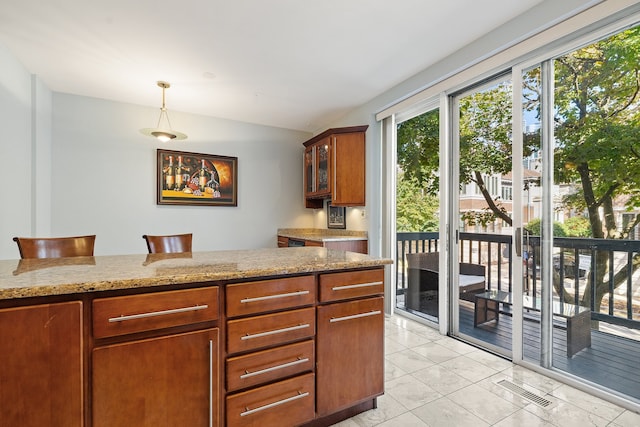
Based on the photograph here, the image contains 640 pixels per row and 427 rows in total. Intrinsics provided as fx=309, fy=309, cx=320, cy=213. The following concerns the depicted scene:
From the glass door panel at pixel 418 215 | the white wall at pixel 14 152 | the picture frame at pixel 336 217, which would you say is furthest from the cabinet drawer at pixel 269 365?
the picture frame at pixel 336 217

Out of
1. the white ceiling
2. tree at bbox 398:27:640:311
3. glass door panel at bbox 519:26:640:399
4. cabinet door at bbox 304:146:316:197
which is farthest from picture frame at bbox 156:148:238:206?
glass door panel at bbox 519:26:640:399

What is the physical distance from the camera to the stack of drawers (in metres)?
1.39

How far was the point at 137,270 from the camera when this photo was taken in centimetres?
137

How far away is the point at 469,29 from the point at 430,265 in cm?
222

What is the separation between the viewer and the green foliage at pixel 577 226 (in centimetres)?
207

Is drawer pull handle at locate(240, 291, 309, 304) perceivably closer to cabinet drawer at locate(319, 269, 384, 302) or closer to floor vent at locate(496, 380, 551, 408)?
cabinet drawer at locate(319, 269, 384, 302)

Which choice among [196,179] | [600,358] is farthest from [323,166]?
[600,358]

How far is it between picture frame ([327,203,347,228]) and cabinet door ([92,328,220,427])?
3140mm

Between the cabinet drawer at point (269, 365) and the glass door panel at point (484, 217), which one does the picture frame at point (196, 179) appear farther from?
the cabinet drawer at point (269, 365)

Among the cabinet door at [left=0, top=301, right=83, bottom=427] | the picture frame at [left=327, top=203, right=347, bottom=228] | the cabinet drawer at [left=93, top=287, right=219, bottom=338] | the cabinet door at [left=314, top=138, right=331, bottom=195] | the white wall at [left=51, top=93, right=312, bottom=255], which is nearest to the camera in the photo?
the cabinet door at [left=0, top=301, right=83, bottom=427]

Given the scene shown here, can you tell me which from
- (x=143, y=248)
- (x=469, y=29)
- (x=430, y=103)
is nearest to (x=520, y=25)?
(x=469, y=29)

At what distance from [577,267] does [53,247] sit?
3507 millimetres

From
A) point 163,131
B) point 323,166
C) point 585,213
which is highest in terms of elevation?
point 163,131

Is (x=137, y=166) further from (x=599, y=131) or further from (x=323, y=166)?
(x=599, y=131)
